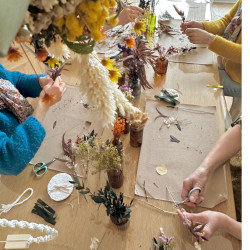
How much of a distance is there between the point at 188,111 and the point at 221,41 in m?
0.45

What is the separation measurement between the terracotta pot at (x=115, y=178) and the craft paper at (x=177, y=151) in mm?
65

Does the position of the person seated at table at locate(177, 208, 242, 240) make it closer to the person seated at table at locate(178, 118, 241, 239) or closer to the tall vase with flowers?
the person seated at table at locate(178, 118, 241, 239)

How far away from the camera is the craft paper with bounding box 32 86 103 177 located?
91 centimetres

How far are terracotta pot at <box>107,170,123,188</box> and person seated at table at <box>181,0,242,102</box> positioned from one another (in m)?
0.85

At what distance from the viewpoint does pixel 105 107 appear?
0.47 m

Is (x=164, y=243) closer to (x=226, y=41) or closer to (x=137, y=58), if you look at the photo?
(x=137, y=58)

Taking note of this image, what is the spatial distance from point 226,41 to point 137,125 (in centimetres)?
72

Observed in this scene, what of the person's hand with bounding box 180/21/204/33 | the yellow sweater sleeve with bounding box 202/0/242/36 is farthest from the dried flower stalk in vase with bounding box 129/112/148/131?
the yellow sweater sleeve with bounding box 202/0/242/36

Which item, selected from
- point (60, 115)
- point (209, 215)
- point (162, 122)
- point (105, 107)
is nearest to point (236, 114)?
point (162, 122)

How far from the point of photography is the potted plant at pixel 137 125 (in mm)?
855

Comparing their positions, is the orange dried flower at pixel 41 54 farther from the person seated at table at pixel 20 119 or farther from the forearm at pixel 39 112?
the forearm at pixel 39 112

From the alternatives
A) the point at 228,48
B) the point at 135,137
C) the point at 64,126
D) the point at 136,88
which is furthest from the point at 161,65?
the point at 64,126

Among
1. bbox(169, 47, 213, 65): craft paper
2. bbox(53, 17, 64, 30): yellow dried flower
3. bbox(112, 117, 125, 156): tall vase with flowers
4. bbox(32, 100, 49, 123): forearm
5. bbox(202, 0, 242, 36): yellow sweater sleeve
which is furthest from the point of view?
bbox(202, 0, 242, 36): yellow sweater sleeve

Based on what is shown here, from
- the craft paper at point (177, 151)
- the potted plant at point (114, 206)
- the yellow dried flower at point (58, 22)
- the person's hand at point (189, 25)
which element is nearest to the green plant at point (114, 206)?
the potted plant at point (114, 206)
